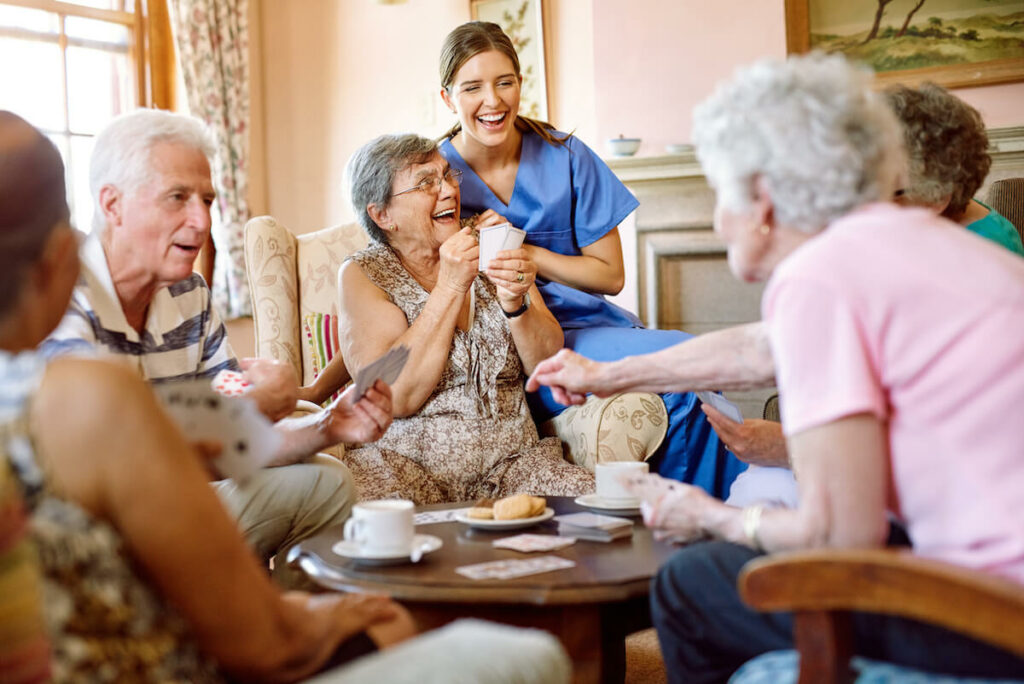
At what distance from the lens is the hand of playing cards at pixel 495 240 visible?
242 centimetres

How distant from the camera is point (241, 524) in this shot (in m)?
1.98

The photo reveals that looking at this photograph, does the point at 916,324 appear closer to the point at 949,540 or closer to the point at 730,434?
the point at 949,540

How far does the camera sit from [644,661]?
2.43 m

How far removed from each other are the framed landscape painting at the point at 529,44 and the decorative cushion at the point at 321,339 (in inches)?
77.4

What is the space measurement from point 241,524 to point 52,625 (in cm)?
124

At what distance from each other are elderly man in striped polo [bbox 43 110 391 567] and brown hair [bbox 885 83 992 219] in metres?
1.18

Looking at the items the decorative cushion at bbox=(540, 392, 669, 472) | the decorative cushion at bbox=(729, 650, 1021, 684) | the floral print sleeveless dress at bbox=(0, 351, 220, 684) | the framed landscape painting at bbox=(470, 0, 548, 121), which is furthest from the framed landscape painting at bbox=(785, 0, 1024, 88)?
the floral print sleeveless dress at bbox=(0, 351, 220, 684)

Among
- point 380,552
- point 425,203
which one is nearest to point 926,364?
point 380,552

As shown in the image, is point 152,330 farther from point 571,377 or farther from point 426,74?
point 426,74

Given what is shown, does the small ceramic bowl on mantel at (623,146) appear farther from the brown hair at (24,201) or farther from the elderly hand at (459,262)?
the brown hair at (24,201)

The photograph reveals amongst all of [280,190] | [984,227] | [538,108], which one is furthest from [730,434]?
[280,190]

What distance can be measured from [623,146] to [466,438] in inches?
83.9

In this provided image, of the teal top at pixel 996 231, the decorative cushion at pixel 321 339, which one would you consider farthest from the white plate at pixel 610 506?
the decorative cushion at pixel 321 339

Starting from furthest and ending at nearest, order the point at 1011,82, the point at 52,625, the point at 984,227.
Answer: the point at 1011,82
the point at 984,227
the point at 52,625
